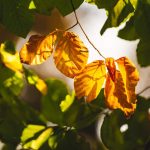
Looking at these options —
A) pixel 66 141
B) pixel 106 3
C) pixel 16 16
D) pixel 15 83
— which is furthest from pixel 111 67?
pixel 15 83

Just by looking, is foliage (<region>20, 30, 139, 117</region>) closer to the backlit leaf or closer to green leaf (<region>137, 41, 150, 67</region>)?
green leaf (<region>137, 41, 150, 67</region>)

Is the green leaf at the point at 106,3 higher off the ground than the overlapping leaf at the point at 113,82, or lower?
higher

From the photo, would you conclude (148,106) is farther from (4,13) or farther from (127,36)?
(4,13)

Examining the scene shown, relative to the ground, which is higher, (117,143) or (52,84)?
(52,84)

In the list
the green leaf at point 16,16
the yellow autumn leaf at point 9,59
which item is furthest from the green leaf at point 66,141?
the green leaf at point 16,16

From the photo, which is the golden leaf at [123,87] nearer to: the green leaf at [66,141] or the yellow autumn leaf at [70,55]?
the yellow autumn leaf at [70,55]

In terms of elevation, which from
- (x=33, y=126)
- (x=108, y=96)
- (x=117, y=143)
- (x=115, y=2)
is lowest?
(x=117, y=143)

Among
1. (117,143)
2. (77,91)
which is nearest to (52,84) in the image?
(117,143)
